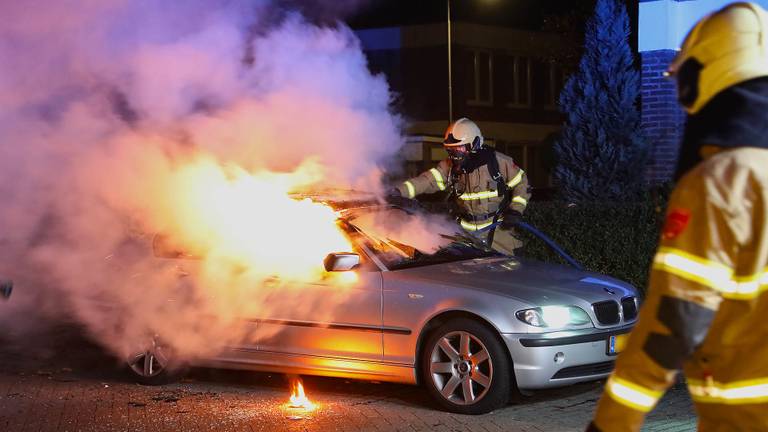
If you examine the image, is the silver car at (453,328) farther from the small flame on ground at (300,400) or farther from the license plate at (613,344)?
the small flame on ground at (300,400)

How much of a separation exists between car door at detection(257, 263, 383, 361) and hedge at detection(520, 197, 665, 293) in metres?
3.67

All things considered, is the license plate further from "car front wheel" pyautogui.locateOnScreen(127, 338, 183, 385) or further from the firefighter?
the firefighter

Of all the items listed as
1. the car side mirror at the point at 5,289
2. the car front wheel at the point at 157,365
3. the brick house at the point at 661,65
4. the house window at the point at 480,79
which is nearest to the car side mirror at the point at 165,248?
the car front wheel at the point at 157,365

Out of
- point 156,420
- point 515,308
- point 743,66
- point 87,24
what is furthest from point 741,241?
point 87,24

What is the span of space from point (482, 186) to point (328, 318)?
2944 millimetres

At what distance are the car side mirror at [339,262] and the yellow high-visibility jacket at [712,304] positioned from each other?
5.29 m

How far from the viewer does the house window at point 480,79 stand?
4109 centimetres

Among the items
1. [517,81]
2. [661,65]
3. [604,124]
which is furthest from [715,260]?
[517,81]

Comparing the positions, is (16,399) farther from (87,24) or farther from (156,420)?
(87,24)

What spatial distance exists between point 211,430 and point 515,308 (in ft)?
7.42

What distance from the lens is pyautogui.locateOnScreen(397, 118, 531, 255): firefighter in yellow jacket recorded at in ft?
34.2

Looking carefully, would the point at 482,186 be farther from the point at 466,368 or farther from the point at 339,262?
the point at 466,368

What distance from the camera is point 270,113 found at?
8.90 m

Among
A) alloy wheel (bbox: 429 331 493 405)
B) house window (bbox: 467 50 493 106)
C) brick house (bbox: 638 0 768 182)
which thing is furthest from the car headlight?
house window (bbox: 467 50 493 106)
